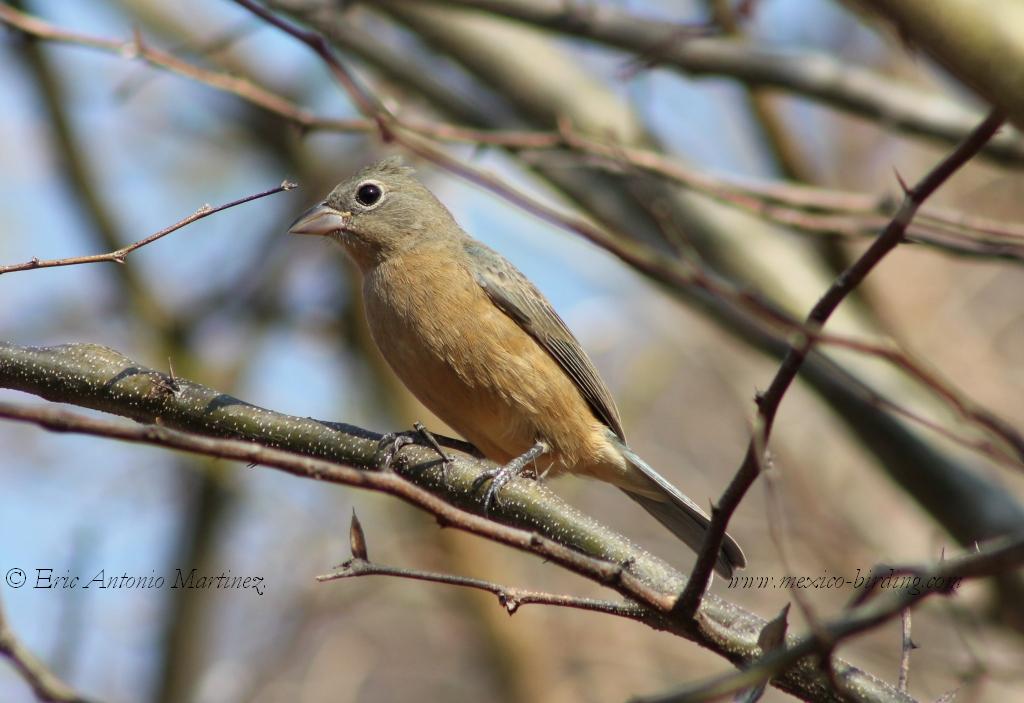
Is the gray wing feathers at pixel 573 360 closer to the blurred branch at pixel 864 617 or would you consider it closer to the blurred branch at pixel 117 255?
the blurred branch at pixel 117 255

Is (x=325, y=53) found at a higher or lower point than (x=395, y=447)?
higher

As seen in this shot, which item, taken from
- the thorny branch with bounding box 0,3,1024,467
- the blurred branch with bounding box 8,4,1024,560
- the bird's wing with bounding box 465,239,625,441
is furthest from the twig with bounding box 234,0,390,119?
the bird's wing with bounding box 465,239,625,441

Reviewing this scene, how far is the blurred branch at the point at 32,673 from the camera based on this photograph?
2.13 meters

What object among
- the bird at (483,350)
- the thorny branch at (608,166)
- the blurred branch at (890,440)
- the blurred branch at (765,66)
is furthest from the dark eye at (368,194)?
the blurred branch at (765,66)

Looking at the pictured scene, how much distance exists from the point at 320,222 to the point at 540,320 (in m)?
1.35

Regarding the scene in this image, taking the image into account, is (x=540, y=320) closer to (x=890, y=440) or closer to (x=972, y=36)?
(x=890, y=440)

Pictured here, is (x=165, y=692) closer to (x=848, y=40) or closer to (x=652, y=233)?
(x=652, y=233)

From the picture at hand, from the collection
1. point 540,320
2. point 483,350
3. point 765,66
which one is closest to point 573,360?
point 540,320

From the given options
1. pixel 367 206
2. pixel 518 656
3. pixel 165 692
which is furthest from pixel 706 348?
pixel 165 692

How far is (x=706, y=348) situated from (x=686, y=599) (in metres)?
7.63

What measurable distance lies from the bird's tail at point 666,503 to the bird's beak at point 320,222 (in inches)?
77.8

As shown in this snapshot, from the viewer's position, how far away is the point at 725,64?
630cm

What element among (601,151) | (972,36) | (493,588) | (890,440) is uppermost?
(890,440)

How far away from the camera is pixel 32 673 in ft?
7.02
